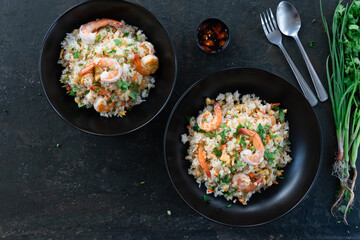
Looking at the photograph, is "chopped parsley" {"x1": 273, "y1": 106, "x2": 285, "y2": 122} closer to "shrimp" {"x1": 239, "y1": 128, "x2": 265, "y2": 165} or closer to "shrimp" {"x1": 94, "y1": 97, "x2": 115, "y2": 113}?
"shrimp" {"x1": 239, "y1": 128, "x2": 265, "y2": 165}

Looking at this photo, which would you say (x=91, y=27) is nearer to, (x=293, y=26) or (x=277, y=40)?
(x=277, y=40)

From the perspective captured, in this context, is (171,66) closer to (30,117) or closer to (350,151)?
(30,117)

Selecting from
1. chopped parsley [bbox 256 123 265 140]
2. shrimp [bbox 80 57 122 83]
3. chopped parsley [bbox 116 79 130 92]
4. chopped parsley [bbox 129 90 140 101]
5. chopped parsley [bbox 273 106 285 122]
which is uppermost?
shrimp [bbox 80 57 122 83]

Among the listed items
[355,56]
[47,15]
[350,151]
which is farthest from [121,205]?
[355,56]

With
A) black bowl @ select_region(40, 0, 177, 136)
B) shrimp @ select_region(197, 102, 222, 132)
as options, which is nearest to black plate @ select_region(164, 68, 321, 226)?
shrimp @ select_region(197, 102, 222, 132)

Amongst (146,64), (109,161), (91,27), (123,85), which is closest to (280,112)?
(146,64)

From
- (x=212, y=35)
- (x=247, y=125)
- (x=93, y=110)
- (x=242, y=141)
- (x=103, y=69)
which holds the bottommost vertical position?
(x=242, y=141)

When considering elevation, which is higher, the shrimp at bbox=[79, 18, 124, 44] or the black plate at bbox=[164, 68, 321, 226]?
the shrimp at bbox=[79, 18, 124, 44]
